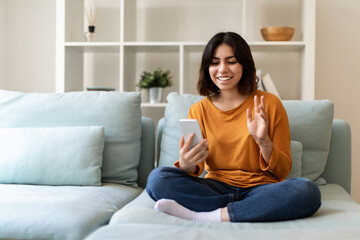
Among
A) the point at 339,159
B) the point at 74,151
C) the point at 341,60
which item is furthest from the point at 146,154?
the point at 341,60

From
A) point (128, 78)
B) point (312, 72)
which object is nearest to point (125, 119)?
point (128, 78)

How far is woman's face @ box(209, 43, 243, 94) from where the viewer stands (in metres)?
1.70

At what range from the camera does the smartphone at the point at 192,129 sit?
4.88ft

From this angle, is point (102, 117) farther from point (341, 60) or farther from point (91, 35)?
point (341, 60)

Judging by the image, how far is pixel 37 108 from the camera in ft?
6.53

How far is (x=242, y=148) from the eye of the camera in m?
1.62

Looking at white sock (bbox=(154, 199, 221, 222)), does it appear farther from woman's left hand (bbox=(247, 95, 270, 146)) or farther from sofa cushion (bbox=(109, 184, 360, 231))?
woman's left hand (bbox=(247, 95, 270, 146))

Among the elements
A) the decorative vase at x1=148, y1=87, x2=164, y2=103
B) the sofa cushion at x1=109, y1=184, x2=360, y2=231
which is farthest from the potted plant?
the sofa cushion at x1=109, y1=184, x2=360, y2=231

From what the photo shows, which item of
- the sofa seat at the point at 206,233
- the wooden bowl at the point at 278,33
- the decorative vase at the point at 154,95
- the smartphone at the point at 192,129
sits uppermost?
the wooden bowl at the point at 278,33

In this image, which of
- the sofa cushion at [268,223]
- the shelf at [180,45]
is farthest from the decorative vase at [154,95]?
the sofa cushion at [268,223]

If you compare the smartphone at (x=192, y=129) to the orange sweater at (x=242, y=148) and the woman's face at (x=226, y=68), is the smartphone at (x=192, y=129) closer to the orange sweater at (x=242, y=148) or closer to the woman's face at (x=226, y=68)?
the orange sweater at (x=242, y=148)

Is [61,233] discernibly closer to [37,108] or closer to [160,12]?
[37,108]

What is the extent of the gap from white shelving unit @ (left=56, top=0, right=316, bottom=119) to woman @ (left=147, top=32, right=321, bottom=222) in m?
0.96

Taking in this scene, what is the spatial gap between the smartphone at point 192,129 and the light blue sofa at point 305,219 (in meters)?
0.27
